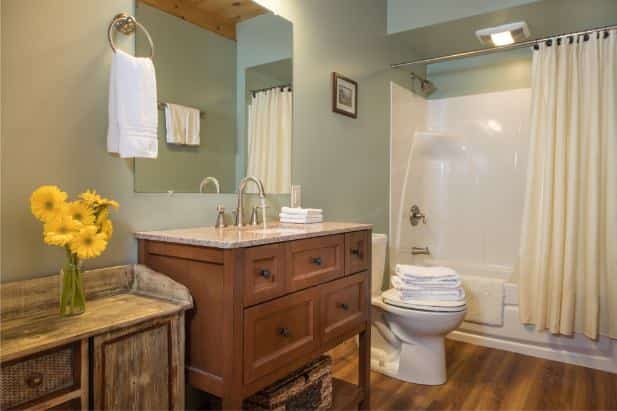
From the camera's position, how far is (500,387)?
2.22m

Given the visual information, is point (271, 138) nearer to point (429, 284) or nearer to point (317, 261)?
point (317, 261)

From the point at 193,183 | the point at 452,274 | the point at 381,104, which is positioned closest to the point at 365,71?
the point at 381,104

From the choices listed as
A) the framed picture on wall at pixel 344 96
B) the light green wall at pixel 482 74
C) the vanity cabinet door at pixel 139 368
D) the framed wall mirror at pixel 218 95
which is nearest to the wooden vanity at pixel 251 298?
the vanity cabinet door at pixel 139 368

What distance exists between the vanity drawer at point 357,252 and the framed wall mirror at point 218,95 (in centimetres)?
48

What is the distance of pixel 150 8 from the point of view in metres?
1.46

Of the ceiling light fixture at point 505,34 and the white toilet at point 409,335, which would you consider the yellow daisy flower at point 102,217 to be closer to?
the white toilet at point 409,335

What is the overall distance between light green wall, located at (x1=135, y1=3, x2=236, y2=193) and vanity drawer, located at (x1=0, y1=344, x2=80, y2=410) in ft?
2.13

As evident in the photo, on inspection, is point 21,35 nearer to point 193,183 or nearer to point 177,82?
point 177,82

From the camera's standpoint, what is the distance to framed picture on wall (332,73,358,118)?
240 cm

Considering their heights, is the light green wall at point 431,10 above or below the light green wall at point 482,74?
above

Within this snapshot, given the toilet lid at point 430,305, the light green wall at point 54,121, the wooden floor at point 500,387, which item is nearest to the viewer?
the light green wall at point 54,121

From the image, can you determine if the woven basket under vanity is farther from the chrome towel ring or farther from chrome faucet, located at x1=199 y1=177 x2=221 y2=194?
the chrome towel ring

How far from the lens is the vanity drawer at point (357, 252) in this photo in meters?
1.73

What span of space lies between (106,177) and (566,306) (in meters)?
2.55
